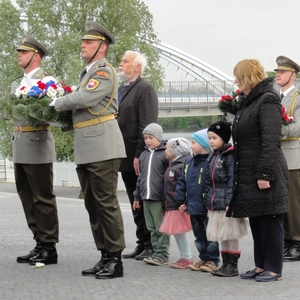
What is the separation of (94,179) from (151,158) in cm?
99

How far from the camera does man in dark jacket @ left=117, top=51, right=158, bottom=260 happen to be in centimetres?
896

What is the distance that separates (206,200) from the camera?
25.9 ft

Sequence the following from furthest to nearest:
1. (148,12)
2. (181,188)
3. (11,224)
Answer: (148,12), (11,224), (181,188)

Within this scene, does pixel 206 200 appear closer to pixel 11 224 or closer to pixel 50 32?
pixel 11 224

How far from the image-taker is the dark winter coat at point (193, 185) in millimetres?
8078

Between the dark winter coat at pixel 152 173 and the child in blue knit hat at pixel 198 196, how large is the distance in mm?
377

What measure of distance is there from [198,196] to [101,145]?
99 cm

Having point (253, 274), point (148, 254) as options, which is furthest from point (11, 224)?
point (253, 274)

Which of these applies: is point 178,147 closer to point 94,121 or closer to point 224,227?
point 94,121

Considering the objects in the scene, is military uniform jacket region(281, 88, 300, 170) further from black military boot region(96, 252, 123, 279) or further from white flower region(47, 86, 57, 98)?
white flower region(47, 86, 57, 98)

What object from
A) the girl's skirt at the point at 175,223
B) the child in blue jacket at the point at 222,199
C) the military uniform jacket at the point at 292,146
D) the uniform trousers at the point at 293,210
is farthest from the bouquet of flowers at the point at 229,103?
the uniform trousers at the point at 293,210

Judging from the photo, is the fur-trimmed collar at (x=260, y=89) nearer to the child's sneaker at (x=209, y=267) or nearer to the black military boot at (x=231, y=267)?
the black military boot at (x=231, y=267)

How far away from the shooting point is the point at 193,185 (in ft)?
26.6

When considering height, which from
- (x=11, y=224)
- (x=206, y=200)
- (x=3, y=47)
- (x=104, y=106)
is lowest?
(x=11, y=224)
